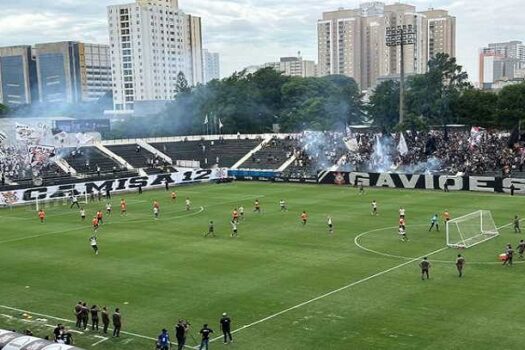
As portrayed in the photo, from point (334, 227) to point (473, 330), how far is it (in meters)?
22.7

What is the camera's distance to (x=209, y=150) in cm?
9731

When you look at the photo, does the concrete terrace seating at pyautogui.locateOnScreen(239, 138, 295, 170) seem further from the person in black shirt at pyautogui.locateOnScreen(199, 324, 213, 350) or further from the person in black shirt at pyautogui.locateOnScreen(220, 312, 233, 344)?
the person in black shirt at pyautogui.locateOnScreen(199, 324, 213, 350)

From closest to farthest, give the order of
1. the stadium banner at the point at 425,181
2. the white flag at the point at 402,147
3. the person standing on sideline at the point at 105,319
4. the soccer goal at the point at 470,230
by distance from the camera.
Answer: the person standing on sideline at the point at 105,319
the soccer goal at the point at 470,230
the stadium banner at the point at 425,181
the white flag at the point at 402,147

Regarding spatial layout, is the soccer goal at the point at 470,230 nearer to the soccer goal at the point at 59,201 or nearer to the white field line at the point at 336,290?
the white field line at the point at 336,290

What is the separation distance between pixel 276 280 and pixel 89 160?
5841 cm

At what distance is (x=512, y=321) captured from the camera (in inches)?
961

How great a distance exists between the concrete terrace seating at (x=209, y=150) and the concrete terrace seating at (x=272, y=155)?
2.62 metres

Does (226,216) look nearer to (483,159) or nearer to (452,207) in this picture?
(452,207)

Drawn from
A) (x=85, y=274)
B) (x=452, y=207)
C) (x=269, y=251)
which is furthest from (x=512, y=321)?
(x=452, y=207)

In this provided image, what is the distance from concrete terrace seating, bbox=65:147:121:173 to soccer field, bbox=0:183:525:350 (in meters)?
28.0

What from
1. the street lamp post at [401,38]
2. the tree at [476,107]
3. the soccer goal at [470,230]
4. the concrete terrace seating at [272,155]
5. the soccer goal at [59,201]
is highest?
the street lamp post at [401,38]

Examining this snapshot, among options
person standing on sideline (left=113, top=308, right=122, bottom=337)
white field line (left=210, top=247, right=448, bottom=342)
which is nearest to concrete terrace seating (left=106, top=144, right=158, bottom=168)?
white field line (left=210, top=247, right=448, bottom=342)

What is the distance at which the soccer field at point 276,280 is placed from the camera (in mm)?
24188

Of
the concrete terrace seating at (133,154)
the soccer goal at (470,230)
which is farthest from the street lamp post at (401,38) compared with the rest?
the soccer goal at (470,230)
